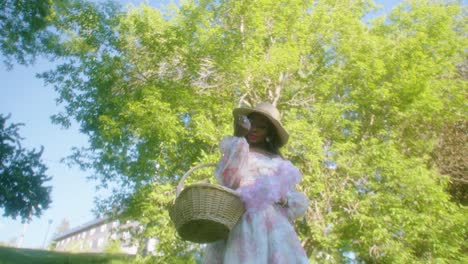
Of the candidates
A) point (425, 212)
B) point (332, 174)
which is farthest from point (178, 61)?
point (425, 212)

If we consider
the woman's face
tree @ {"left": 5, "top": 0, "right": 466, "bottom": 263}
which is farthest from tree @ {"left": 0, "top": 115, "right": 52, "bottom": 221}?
the woman's face

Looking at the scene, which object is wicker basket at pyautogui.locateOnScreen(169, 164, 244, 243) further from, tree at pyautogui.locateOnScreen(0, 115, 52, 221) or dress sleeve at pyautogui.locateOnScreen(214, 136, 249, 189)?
tree at pyautogui.locateOnScreen(0, 115, 52, 221)

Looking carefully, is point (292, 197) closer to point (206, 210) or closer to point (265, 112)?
point (265, 112)

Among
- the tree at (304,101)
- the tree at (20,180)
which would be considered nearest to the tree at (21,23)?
the tree at (304,101)

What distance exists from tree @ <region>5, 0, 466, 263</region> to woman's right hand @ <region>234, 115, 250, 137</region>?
5.88 metres

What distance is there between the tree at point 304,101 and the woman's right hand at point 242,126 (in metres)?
5.88

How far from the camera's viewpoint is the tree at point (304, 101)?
9.38m

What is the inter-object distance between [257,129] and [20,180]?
14203mm

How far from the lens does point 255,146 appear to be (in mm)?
3932

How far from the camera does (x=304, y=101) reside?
466 inches

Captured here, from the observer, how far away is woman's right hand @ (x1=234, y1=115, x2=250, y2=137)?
11.1 feet

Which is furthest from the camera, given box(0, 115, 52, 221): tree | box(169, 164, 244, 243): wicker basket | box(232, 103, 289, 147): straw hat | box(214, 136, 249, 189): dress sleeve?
box(0, 115, 52, 221): tree

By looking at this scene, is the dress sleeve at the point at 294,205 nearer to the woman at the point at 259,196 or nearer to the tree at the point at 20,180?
the woman at the point at 259,196

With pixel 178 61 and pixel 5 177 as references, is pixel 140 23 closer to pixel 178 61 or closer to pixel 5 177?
pixel 178 61
